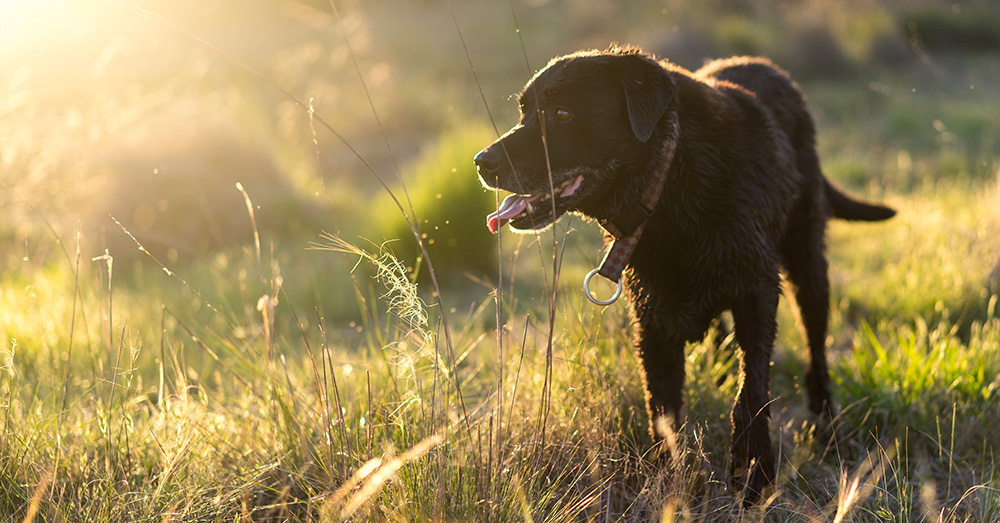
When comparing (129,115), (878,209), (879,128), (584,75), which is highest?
(584,75)

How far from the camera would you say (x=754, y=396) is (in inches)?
101

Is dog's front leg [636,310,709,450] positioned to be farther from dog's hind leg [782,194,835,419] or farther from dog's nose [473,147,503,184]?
dog's hind leg [782,194,835,419]

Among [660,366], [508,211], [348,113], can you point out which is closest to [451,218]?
[660,366]

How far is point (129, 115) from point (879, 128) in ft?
33.4

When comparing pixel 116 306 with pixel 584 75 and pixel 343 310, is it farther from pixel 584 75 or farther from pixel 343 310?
pixel 584 75

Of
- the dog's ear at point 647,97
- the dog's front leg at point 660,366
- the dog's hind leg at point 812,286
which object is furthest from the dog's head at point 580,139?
the dog's hind leg at point 812,286

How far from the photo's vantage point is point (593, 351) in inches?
97.6

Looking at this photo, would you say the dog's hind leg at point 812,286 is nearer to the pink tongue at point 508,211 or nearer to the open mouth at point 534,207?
the open mouth at point 534,207

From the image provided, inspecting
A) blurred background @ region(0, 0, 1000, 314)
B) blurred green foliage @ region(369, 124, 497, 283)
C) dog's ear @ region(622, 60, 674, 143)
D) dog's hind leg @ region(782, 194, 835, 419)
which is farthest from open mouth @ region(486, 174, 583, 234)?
blurred green foliage @ region(369, 124, 497, 283)

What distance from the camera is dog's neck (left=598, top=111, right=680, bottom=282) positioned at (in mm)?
2471

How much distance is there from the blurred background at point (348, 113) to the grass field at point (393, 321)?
56 millimetres

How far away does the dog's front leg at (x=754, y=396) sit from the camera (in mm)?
2523

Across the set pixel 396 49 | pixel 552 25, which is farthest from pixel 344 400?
pixel 552 25

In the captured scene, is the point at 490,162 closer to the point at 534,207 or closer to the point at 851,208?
the point at 534,207
